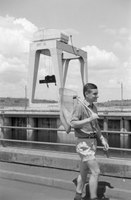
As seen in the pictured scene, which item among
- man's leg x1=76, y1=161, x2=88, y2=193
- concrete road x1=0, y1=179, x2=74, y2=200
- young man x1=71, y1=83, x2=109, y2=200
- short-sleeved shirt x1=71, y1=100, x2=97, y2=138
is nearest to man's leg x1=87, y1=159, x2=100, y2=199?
young man x1=71, y1=83, x2=109, y2=200

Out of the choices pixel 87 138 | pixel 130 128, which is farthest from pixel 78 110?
pixel 130 128

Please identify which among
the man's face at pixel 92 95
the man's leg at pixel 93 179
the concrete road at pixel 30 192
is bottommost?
the concrete road at pixel 30 192

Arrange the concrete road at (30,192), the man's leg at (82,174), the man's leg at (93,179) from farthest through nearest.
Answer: the concrete road at (30,192), the man's leg at (82,174), the man's leg at (93,179)

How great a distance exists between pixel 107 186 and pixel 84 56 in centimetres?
4091

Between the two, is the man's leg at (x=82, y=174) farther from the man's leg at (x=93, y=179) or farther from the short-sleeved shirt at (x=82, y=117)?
the short-sleeved shirt at (x=82, y=117)

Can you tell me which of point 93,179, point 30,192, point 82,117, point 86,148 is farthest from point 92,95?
point 30,192

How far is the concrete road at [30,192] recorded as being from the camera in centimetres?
531

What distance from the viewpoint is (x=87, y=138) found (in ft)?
15.2

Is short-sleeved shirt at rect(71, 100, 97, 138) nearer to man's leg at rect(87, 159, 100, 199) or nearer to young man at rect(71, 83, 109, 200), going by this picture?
young man at rect(71, 83, 109, 200)

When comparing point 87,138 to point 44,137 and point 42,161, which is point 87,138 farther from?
point 44,137

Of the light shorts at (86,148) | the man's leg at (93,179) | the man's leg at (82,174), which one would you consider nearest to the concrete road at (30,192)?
the man's leg at (82,174)

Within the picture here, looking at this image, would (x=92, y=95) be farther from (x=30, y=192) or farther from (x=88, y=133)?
(x=30, y=192)

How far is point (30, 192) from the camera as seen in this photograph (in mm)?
5633

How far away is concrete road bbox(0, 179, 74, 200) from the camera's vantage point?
5309mm
